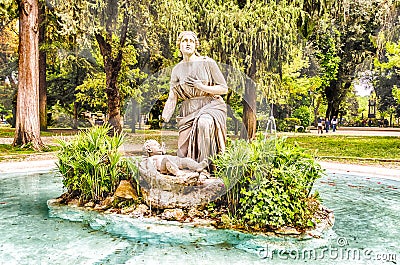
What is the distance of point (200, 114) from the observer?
519cm

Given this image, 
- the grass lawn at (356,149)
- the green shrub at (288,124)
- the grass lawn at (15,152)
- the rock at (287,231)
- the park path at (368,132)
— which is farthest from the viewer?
the green shrub at (288,124)

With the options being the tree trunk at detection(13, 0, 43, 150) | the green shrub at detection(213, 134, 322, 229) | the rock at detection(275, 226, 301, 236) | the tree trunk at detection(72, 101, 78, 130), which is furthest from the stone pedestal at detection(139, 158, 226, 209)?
the tree trunk at detection(72, 101, 78, 130)

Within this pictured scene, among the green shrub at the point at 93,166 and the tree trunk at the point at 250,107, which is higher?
the tree trunk at the point at 250,107

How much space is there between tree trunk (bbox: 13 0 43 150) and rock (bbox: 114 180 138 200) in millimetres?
9267

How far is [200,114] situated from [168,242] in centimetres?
180

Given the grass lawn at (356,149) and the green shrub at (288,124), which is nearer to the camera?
the grass lawn at (356,149)

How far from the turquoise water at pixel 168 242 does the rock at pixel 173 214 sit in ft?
0.48

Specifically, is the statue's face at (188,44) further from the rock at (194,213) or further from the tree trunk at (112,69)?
the tree trunk at (112,69)

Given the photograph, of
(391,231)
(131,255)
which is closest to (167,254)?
(131,255)

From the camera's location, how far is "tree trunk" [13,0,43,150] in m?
13.2

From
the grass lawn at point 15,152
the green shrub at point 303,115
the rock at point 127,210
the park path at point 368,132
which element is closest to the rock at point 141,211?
the rock at point 127,210

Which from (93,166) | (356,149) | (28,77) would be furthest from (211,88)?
(356,149)

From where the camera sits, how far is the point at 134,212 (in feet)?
16.1

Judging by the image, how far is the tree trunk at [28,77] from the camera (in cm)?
1316
